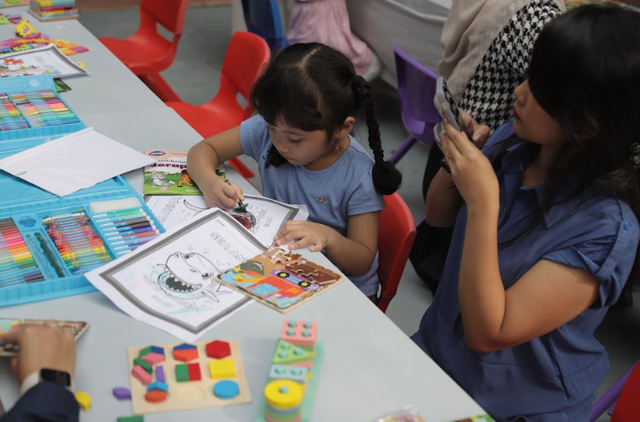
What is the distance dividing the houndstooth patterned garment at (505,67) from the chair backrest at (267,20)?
3.69 feet

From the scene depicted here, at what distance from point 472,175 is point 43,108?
1.22 meters

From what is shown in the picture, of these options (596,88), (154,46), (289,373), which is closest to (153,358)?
(289,373)

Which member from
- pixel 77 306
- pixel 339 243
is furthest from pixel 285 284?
pixel 77 306

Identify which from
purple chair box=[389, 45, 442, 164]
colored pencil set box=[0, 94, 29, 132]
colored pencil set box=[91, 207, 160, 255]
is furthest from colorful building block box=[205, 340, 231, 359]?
purple chair box=[389, 45, 442, 164]

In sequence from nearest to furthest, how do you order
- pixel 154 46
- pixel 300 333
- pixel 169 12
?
1. pixel 300 333
2. pixel 169 12
3. pixel 154 46

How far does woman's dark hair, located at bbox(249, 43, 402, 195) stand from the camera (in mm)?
1493

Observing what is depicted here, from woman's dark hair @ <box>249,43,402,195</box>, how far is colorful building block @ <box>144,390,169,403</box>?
0.71 meters

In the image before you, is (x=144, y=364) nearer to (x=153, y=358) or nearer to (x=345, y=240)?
(x=153, y=358)

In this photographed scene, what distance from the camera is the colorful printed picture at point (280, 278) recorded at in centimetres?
121

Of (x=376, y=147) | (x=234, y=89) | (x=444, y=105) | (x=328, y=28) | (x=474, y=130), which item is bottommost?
(x=328, y=28)

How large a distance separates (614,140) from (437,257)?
1.27m

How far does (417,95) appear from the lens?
8.64 feet

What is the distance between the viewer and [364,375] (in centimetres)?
105

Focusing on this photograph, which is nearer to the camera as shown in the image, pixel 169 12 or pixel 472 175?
pixel 472 175
